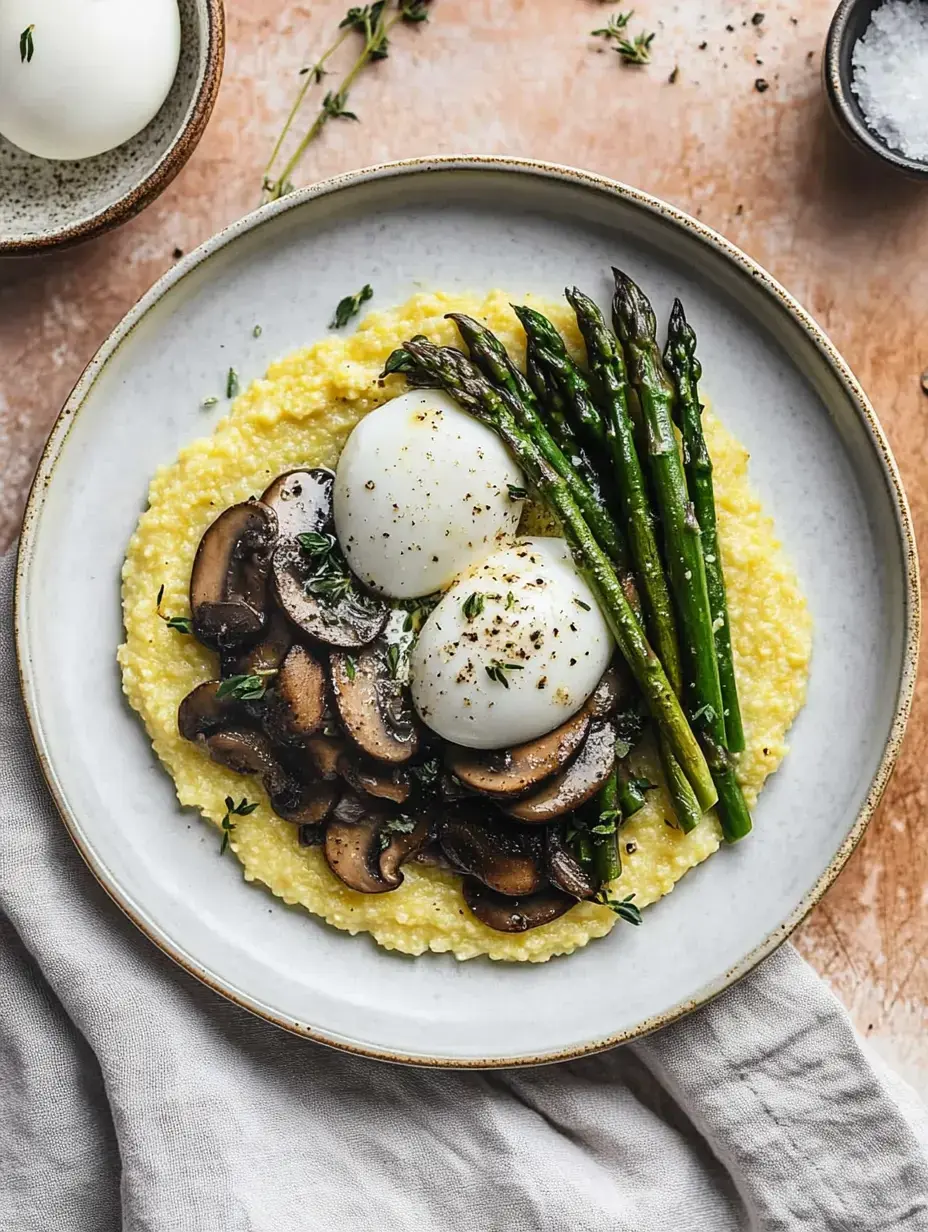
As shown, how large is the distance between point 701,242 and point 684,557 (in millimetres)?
961

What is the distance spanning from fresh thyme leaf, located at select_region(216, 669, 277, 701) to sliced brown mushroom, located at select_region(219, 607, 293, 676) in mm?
56

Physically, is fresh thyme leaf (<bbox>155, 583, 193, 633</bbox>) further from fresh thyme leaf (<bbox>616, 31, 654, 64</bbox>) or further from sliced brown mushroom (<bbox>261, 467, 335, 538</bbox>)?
fresh thyme leaf (<bbox>616, 31, 654, 64</bbox>)

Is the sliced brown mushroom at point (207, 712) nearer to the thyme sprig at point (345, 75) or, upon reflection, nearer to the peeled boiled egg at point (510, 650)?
the peeled boiled egg at point (510, 650)

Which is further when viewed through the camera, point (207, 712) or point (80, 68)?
point (207, 712)

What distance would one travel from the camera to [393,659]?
3.39 meters

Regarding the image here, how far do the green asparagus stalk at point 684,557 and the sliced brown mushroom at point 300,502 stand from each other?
3.16 feet

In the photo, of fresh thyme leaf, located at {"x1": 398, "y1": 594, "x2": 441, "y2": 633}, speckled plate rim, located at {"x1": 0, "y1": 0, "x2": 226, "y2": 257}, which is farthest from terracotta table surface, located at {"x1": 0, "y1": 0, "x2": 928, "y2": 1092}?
fresh thyme leaf, located at {"x1": 398, "y1": 594, "x2": 441, "y2": 633}

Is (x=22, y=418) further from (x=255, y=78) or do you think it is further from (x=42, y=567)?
(x=255, y=78)

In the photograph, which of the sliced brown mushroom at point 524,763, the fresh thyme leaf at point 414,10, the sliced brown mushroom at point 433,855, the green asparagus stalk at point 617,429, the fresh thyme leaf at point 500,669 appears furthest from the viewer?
the fresh thyme leaf at point 414,10

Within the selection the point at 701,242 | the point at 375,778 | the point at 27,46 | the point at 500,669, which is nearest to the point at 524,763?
the point at 500,669

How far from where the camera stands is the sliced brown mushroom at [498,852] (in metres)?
3.39

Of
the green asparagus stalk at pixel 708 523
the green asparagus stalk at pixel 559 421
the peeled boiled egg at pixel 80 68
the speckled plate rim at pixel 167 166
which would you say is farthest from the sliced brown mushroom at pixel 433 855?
the peeled boiled egg at pixel 80 68

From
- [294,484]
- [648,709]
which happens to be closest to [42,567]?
[294,484]

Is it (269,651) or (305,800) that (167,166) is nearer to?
(269,651)
